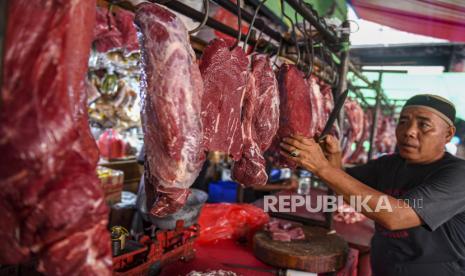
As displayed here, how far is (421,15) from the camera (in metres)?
5.49

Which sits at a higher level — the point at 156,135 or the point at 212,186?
the point at 156,135

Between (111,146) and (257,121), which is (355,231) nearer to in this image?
(257,121)

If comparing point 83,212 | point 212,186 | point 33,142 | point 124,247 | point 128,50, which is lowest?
point 212,186

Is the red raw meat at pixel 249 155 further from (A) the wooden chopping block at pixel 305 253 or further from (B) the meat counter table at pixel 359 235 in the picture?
(B) the meat counter table at pixel 359 235

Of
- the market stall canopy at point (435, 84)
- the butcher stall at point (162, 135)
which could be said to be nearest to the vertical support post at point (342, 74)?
the butcher stall at point (162, 135)

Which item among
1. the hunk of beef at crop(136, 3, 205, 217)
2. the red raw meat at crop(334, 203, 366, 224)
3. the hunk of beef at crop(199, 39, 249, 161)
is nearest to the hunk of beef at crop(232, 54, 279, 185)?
the hunk of beef at crop(199, 39, 249, 161)

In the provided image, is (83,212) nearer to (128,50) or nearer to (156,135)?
(156,135)

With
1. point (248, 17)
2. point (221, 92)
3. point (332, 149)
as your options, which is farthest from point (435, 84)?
point (221, 92)

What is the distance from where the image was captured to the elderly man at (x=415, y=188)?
2154 mm

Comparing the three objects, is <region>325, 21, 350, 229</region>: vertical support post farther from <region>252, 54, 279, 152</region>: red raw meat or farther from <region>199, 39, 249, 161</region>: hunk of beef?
<region>199, 39, 249, 161</region>: hunk of beef

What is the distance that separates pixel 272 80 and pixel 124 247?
4.60 feet

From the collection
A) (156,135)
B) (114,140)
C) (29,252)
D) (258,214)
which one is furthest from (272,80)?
(114,140)

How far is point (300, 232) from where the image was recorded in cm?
301

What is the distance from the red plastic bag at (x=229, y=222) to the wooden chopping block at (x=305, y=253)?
43 centimetres
